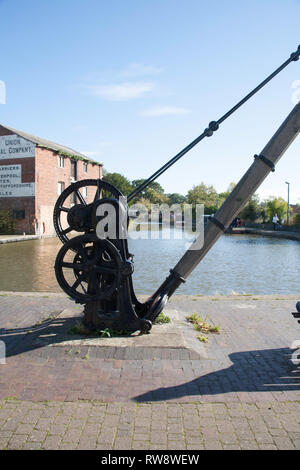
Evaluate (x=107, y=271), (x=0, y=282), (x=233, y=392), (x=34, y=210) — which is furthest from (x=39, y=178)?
(x=233, y=392)

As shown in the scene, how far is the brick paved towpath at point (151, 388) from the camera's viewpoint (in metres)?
3.26

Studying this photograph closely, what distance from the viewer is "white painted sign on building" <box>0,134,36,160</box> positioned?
29.1 meters

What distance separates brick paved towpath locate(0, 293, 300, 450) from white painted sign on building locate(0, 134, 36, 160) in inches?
969

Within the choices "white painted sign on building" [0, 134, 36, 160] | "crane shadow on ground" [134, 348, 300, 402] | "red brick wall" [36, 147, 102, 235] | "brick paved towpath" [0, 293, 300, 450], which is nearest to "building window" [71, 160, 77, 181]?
"red brick wall" [36, 147, 102, 235]

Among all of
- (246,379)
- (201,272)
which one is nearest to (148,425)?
(246,379)

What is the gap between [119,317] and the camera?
550cm

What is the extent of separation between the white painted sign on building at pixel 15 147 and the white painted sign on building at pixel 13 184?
87cm

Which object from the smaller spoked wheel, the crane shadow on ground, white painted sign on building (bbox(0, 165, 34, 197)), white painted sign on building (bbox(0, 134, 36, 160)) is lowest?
the crane shadow on ground

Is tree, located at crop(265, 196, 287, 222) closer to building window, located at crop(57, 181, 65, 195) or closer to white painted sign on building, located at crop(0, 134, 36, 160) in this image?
building window, located at crop(57, 181, 65, 195)

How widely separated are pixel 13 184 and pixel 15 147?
2718 mm

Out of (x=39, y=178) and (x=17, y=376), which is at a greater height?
(x=39, y=178)
